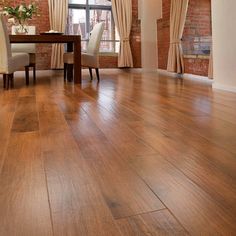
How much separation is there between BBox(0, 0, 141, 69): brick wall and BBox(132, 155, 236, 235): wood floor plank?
20.3 feet

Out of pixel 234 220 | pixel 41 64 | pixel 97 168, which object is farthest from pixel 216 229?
pixel 41 64

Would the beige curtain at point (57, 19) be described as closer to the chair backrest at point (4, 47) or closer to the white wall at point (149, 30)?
the white wall at point (149, 30)

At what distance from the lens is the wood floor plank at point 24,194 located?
0.83 meters

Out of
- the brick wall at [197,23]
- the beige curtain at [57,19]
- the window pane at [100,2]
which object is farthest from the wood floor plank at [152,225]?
the window pane at [100,2]

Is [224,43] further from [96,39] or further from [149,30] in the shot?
[149,30]

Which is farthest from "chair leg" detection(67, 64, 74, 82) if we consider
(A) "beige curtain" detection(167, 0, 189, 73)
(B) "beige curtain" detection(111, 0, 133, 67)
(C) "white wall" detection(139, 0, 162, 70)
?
(C) "white wall" detection(139, 0, 162, 70)

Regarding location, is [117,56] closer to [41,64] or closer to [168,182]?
[41,64]

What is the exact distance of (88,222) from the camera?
0.85m

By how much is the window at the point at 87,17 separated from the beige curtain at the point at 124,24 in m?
0.24

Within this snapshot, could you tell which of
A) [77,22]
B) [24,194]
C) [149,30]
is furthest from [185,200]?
[77,22]

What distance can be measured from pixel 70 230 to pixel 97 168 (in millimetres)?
447

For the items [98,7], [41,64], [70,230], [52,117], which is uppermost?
[98,7]

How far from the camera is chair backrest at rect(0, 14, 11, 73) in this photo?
3.75 metres

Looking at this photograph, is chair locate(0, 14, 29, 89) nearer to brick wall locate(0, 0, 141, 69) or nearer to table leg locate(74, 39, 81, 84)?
table leg locate(74, 39, 81, 84)
